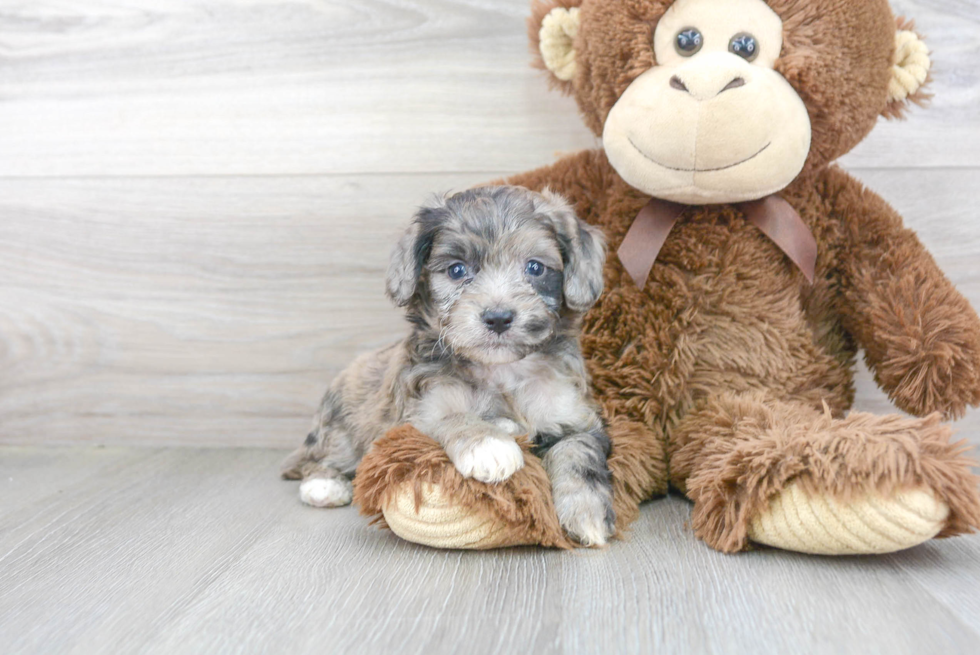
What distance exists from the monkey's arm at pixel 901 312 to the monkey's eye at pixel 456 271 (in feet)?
3.41

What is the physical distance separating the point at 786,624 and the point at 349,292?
1849 millimetres

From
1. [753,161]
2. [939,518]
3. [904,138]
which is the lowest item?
[939,518]

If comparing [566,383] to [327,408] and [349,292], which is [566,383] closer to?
[327,408]

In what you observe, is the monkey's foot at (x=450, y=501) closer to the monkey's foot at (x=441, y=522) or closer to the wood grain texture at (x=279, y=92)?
the monkey's foot at (x=441, y=522)

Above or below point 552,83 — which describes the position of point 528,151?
below

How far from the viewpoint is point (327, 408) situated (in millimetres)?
2408

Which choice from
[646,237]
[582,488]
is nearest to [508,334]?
[582,488]

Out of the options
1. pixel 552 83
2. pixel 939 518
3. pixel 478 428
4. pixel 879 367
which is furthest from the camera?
pixel 552 83

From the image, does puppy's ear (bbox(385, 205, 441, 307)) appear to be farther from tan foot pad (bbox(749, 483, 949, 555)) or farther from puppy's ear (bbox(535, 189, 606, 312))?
tan foot pad (bbox(749, 483, 949, 555))

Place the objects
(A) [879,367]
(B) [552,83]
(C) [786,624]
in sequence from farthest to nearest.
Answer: (B) [552,83] → (A) [879,367] → (C) [786,624]

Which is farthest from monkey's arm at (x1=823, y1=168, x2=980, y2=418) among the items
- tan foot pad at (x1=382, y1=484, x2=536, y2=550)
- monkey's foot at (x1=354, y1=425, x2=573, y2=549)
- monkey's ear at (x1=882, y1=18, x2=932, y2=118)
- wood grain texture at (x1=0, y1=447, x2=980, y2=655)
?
tan foot pad at (x1=382, y1=484, x2=536, y2=550)

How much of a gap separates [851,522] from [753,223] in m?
0.86

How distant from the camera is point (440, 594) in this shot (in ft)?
4.99

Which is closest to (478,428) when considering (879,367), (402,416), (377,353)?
(402,416)
